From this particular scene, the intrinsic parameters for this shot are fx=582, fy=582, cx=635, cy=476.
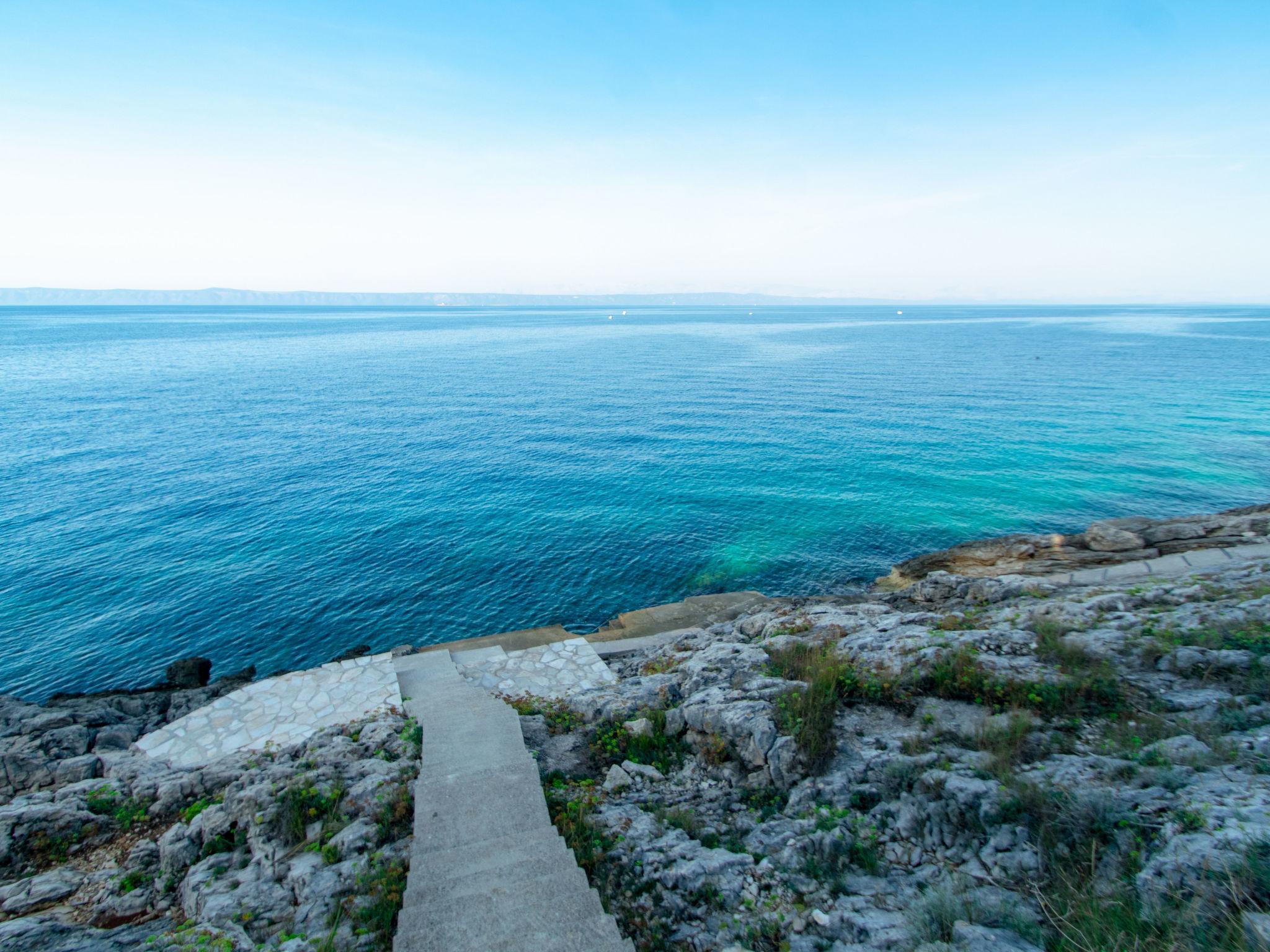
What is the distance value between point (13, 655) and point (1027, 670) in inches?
1302

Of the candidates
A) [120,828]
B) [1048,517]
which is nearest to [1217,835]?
[120,828]

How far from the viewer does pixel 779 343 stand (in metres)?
119

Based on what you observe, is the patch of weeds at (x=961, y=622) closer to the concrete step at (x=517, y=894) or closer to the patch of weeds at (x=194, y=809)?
the concrete step at (x=517, y=894)

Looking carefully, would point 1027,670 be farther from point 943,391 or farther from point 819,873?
point 943,391

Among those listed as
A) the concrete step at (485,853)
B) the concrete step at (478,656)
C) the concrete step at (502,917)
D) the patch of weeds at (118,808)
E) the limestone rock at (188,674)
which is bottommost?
the limestone rock at (188,674)

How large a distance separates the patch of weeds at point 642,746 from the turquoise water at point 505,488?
11.7m

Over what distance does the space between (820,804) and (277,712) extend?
49.1 feet

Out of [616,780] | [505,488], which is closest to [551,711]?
[616,780]

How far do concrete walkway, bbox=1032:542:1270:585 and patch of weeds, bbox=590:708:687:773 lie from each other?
15567mm

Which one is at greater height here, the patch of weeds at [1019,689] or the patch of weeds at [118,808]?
the patch of weeds at [1019,689]

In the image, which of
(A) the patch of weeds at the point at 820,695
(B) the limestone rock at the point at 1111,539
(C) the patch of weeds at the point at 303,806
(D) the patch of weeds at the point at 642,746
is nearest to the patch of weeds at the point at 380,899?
(C) the patch of weeds at the point at 303,806

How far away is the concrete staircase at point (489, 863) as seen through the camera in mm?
7230

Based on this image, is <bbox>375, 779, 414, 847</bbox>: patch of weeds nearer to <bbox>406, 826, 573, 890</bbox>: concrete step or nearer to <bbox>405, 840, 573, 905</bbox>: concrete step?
<bbox>406, 826, 573, 890</bbox>: concrete step

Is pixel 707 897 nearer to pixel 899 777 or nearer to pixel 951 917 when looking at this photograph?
pixel 951 917
